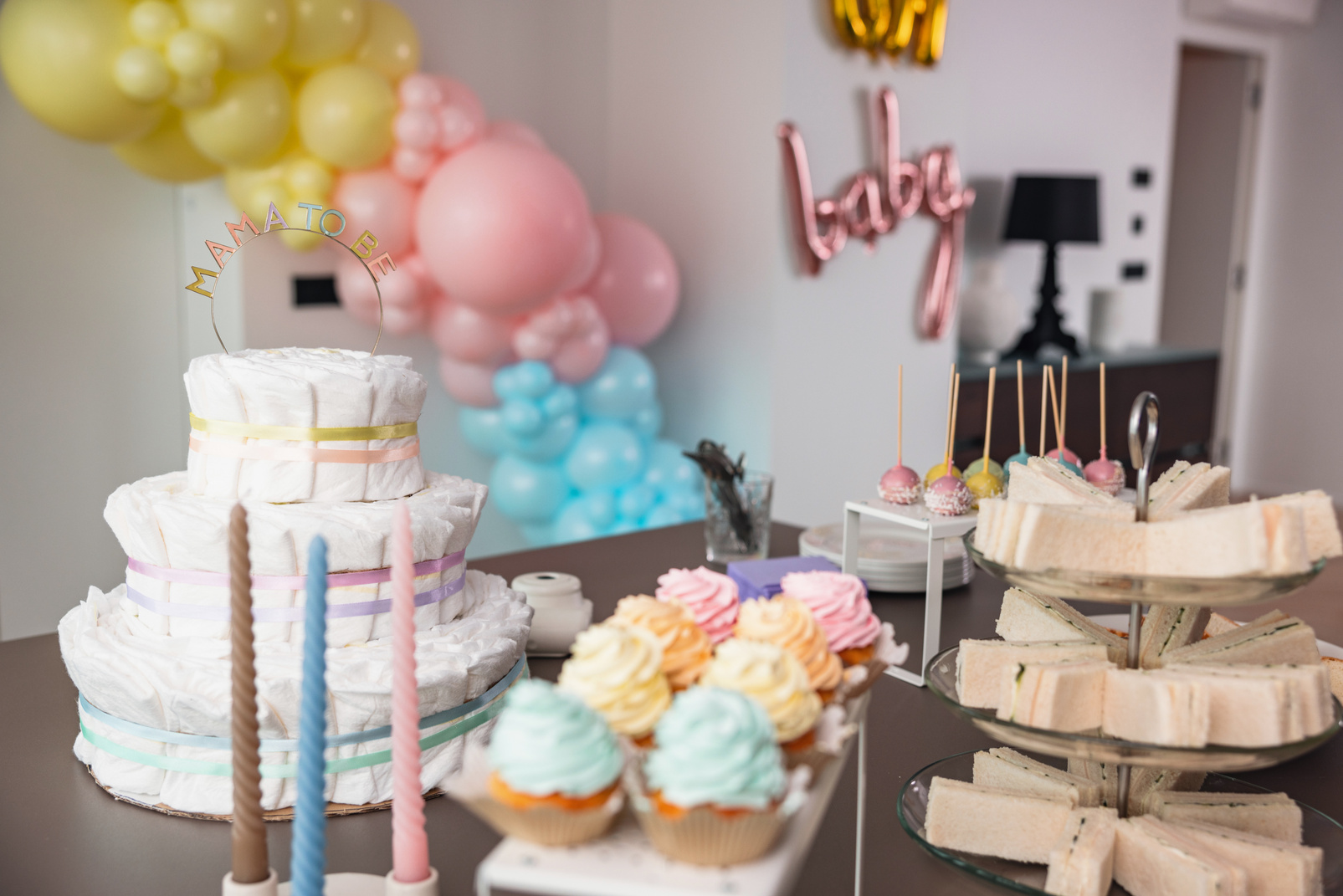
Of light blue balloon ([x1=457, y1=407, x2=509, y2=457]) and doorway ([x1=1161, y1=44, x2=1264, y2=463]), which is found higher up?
doorway ([x1=1161, y1=44, x2=1264, y2=463])

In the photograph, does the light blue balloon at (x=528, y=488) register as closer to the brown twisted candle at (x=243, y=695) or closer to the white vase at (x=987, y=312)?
the white vase at (x=987, y=312)

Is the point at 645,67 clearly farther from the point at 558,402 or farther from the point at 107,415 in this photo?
the point at 107,415

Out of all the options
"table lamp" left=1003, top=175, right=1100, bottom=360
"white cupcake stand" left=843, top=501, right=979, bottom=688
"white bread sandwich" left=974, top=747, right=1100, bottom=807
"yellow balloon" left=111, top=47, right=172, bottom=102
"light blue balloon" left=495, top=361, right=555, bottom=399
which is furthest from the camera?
"table lamp" left=1003, top=175, right=1100, bottom=360

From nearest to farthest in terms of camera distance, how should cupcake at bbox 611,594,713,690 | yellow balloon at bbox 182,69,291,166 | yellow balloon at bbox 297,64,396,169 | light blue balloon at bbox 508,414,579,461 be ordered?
1. cupcake at bbox 611,594,713,690
2. yellow balloon at bbox 182,69,291,166
3. yellow balloon at bbox 297,64,396,169
4. light blue balloon at bbox 508,414,579,461

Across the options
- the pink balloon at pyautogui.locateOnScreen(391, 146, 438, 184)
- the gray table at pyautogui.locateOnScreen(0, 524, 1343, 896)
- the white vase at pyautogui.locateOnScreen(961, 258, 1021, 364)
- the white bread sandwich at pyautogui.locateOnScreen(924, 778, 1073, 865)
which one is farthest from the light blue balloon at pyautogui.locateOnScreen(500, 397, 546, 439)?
the white bread sandwich at pyautogui.locateOnScreen(924, 778, 1073, 865)

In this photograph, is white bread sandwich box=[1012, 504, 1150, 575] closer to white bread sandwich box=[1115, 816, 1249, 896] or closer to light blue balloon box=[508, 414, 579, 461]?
white bread sandwich box=[1115, 816, 1249, 896]

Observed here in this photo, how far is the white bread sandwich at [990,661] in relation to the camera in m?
0.85

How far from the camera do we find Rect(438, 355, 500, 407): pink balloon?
10.4ft

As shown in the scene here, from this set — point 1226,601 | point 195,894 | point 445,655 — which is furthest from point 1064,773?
point 195,894

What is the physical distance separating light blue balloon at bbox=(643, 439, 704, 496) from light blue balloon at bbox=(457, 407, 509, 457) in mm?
461

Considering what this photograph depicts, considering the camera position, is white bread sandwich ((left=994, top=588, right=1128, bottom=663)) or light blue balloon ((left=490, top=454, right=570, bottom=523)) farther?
light blue balloon ((left=490, top=454, right=570, bottom=523))

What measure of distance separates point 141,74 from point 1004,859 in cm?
232

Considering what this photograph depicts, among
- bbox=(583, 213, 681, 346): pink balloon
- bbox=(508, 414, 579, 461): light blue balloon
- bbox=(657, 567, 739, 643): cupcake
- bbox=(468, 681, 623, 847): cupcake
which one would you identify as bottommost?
bbox=(508, 414, 579, 461): light blue balloon

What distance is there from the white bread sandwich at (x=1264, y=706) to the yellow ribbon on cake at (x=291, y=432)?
0.69 metres
